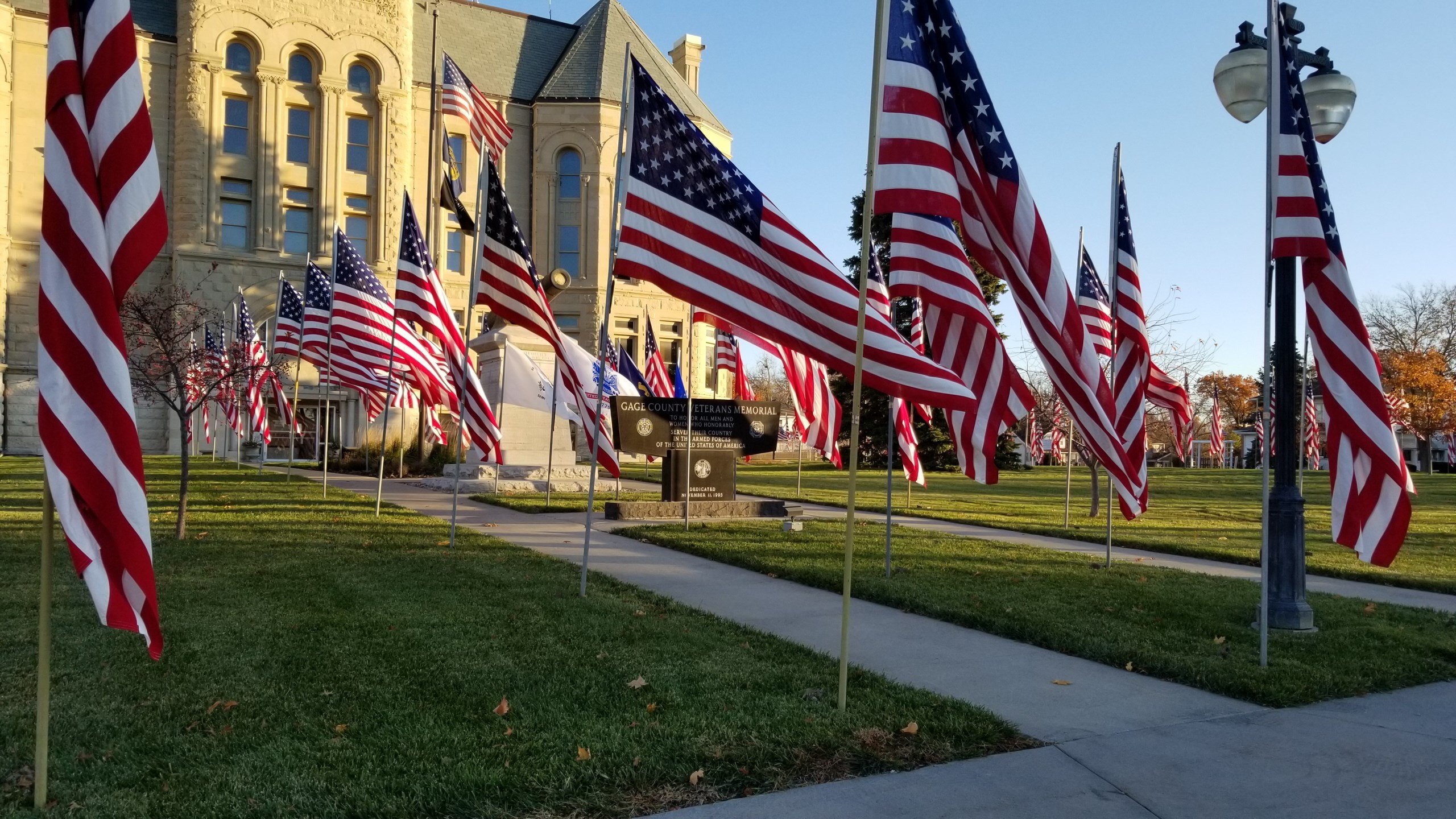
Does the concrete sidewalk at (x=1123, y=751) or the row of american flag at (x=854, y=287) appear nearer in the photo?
the row of american flag at (x=854, y=287)

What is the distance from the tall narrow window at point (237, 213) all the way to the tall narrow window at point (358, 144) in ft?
15.6

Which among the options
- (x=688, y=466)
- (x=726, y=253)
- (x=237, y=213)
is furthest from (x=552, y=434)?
(x=237, y=213)

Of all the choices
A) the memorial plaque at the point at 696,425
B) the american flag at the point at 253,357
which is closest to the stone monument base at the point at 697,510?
the memorial plaque at the point at 696,425

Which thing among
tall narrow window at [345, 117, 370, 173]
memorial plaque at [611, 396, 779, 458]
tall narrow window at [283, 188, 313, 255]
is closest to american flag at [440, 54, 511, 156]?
memorial plaque at [611, 396, 779, 458]

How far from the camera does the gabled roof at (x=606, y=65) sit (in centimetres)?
5491

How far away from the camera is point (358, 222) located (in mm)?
49312

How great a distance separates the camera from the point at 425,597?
855 cm

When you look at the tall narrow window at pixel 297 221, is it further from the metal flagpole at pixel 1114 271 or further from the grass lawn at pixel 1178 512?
the metal flagpole at pixel 1114 271

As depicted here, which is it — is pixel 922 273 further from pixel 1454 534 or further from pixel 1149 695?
pixel 1454 534

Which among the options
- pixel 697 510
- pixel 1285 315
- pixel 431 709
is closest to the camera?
pixel 431 709

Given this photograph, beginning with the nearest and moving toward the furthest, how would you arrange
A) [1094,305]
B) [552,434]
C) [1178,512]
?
[1094,305] < [552,434] < [1178,512]

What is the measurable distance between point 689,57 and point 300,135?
26.9 m

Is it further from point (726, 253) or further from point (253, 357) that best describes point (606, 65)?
point (726, 253)

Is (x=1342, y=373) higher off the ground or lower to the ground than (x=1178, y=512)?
higher
